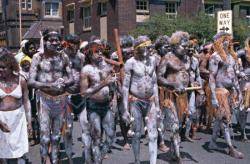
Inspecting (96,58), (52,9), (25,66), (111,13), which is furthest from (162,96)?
(52,9)

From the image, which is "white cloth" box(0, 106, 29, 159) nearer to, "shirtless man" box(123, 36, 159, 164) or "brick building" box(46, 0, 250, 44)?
"shirtless man" box(123, 36, 159, 164)

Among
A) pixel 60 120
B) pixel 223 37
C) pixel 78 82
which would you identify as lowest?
pixel 60 120

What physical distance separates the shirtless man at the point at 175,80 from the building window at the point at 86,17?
101ft

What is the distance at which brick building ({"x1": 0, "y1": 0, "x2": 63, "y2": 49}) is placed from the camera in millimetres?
55469

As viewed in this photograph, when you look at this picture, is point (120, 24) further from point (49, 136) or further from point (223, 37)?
point (49, 136)

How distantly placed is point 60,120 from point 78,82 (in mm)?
975

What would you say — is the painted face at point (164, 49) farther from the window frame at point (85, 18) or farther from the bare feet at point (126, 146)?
the window frame at point (85, 18)

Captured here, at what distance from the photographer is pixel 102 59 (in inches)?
307

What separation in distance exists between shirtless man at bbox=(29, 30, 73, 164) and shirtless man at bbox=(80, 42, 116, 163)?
30 centimetres

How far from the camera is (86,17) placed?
131 feet

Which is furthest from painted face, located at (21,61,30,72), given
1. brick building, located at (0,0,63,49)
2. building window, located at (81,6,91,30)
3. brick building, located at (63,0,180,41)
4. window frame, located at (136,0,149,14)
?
brick building, located at (0,0,63,49)

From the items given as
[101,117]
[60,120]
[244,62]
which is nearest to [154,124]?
[101,117]

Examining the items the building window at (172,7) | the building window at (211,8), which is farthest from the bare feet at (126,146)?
the building window at (211,8)

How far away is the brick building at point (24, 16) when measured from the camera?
5547 cm
